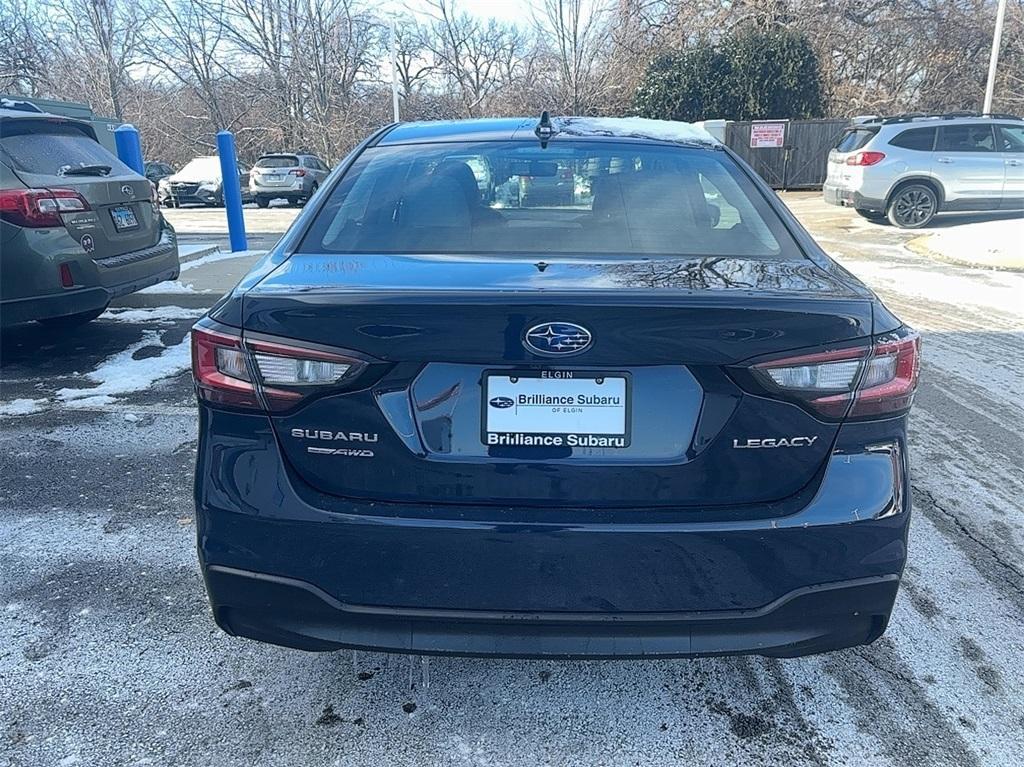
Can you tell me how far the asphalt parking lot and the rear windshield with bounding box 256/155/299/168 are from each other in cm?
1873


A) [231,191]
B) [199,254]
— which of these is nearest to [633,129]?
[199,254]

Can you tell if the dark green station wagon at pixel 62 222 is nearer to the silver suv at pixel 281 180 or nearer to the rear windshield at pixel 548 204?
the rear windshield at pixel 548 204

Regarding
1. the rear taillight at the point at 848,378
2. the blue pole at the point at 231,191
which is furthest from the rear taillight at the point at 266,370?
the blue pole at the point at 231,191

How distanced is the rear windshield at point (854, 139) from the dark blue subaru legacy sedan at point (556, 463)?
13.2m

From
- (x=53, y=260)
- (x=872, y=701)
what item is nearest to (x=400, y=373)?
(x=872, y=701)

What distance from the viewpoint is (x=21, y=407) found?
190 inches

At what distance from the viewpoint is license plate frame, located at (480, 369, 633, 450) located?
5.65 ft

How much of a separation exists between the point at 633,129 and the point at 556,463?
5.90 feet

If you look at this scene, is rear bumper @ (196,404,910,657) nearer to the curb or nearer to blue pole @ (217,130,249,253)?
the curb

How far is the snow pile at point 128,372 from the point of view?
501cm

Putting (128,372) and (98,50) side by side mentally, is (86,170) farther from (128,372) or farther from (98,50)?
(98,50)

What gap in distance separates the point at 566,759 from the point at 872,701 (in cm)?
93

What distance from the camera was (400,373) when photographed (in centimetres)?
174

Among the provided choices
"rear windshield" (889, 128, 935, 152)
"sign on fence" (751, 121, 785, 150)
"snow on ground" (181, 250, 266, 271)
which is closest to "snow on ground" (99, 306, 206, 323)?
"snow on ground" (181, 250, 266, 271)
